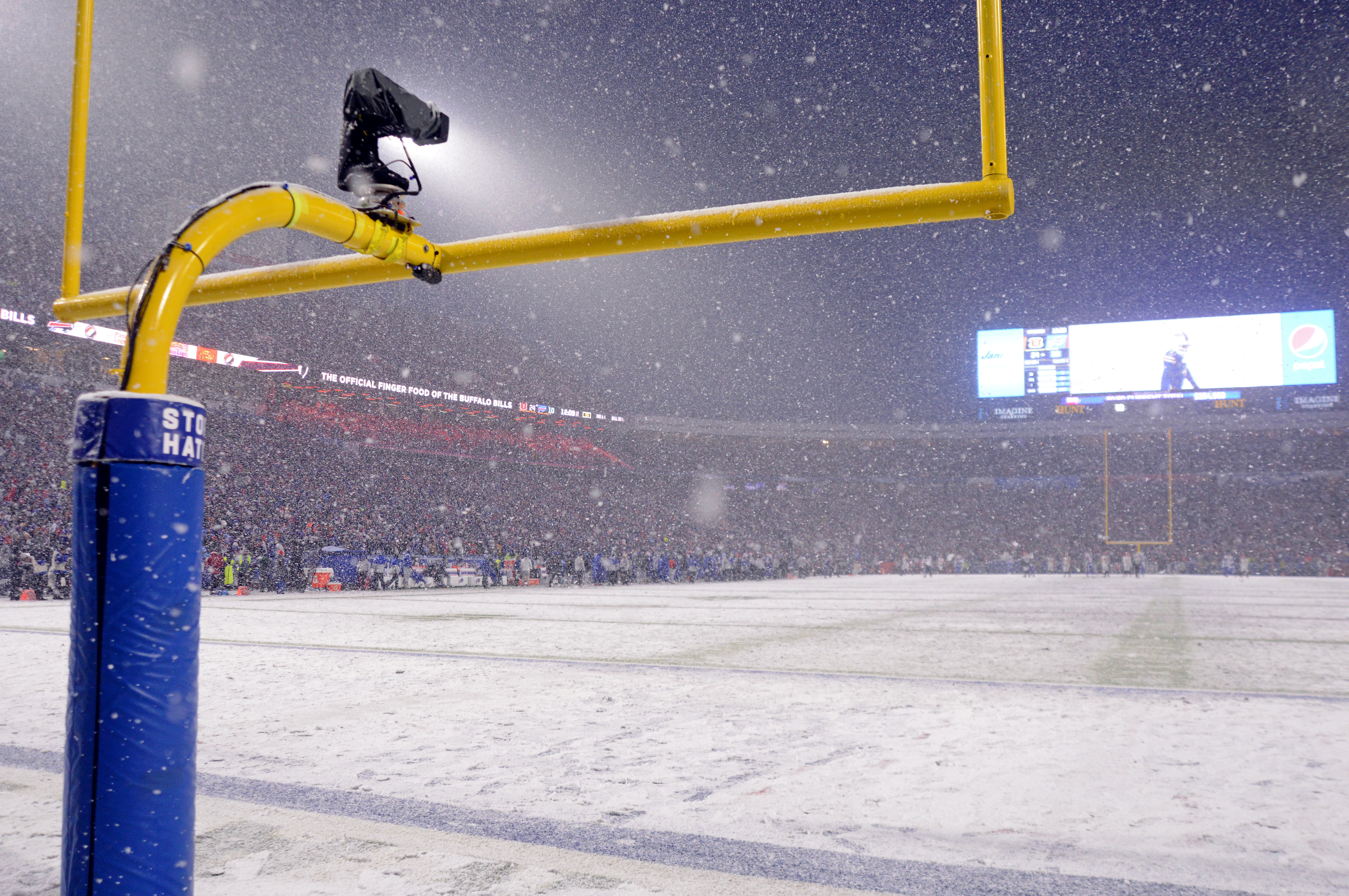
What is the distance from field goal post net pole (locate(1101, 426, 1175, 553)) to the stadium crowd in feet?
1.16

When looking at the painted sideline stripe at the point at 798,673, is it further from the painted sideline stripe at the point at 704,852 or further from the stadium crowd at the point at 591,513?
the stadium crowd at the point at 591,513

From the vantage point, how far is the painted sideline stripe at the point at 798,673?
5398 millimetres

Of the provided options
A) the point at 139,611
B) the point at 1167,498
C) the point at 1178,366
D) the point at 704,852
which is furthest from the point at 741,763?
the point at 1167,498

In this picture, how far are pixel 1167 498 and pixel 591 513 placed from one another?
34.7m

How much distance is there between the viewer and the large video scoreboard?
128 ft

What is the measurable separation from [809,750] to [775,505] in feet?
164

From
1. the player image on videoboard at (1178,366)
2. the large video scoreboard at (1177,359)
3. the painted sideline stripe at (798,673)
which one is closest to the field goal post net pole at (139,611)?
the painted sideline stripe at (798,673)

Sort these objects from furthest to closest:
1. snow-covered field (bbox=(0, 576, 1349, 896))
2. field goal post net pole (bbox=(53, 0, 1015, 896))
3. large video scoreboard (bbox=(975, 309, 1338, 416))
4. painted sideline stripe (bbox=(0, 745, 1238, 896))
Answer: large video scoreboard (bbox=(975, 309, 1338, 416)), snow-covered field (bbox=(0, 576, 1349, 896)), painted sideline stripe (bbox=(0, 745, 1238, 896)), field goal post net pole (bbox=(53, 0, 1015, 896))

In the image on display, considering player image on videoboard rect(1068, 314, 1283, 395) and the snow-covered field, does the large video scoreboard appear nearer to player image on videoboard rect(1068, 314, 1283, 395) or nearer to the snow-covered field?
player image on videoboard rect(1068, 314, 1283, 395)

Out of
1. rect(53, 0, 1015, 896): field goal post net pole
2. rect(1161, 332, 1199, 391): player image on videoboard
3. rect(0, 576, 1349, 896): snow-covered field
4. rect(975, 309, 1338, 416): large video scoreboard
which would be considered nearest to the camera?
rect(53, 0, 1015, 896): field goal post net pole

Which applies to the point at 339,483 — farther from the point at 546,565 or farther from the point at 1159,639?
the point at 1159,639

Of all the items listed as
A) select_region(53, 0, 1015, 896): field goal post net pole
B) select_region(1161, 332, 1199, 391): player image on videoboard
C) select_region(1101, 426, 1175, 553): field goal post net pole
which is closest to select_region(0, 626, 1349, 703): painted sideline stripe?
select_region(53, 0, 1015, 896): field goal post net pole

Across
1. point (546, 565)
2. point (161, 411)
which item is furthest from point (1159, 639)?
point (546, 565)

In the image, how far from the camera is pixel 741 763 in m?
3.59
